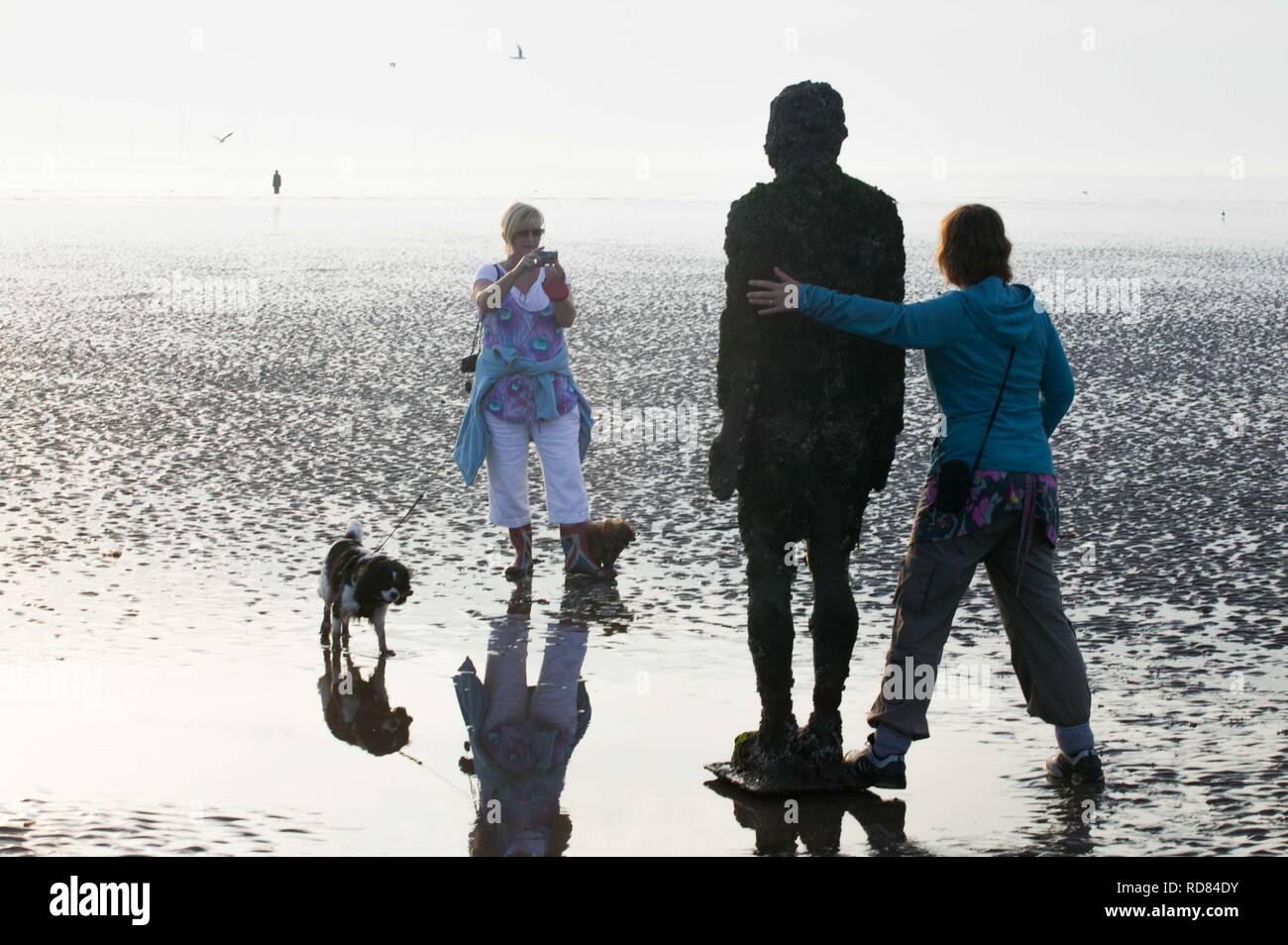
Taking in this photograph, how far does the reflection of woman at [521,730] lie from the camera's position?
233 inches

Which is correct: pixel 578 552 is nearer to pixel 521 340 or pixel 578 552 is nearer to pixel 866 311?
pixel 521 340

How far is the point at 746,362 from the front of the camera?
20.4 feet

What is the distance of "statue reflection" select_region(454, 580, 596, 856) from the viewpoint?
591 centimetres

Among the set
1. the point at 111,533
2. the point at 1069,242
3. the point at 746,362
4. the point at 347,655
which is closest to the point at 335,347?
the point at 111,533

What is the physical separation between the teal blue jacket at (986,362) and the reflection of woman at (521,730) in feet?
5.53

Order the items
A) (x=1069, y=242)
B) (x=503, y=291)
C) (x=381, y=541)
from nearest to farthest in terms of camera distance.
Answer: (x=503, y=291), (x=381, y=541), (x=1069, y=242)

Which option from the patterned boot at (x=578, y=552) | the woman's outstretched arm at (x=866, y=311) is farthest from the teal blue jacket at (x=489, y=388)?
the woman's outstretched arm at (x=866, y=311)

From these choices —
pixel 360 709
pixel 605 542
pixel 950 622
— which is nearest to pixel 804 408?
pixel 950 622

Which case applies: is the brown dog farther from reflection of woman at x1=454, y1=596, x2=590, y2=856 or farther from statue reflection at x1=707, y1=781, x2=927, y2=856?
statue reflection at x1=707, y1=781, x2=927, y2=856

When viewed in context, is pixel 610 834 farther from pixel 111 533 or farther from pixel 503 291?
pixel 111 533

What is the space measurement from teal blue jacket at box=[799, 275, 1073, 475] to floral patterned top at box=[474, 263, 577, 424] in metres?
3.51

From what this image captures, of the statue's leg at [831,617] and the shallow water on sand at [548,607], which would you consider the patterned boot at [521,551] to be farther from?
the statue's leg at [831,617]

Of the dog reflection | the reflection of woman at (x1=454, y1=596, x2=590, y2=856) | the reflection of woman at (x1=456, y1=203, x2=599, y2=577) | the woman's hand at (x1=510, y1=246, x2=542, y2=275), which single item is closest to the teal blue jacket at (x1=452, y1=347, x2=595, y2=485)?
the reflection of woman at (x1=456, y1=203, x2=599, y2=577)
